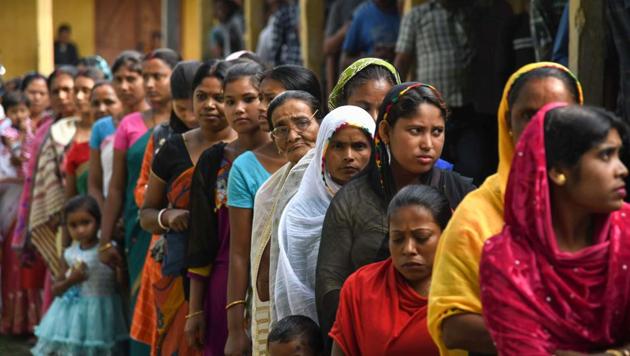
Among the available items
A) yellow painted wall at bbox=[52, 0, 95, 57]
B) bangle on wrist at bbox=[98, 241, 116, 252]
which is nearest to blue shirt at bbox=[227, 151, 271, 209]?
bangle on wrist at bbox=[98, 241, 116, 252]

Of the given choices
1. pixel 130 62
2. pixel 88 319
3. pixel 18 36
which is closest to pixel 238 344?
pixel 88 319

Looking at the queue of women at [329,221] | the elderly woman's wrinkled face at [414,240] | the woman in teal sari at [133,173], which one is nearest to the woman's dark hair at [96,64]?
the queue of women at [329,221]

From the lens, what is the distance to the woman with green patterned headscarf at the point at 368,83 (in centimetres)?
525

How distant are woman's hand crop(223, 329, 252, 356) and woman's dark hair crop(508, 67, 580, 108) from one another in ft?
7.14

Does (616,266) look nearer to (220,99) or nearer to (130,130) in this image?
(220,99)

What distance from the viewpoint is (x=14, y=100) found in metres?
12.1

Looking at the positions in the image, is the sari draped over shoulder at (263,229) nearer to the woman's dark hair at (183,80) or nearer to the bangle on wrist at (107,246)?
the woman's dark hair at (183,80)

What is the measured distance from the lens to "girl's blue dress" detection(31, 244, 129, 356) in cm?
809

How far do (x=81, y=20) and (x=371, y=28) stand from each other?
13742mm

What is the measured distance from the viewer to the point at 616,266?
10.7 feet

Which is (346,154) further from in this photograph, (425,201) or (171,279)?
(171,279)

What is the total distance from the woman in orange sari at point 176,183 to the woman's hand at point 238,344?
789 mm

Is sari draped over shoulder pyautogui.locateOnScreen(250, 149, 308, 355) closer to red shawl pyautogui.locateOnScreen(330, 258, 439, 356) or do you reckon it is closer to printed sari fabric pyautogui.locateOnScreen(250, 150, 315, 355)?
printed sari fabric pyautogui.locateOnScreen(250, 150, 315, 355)

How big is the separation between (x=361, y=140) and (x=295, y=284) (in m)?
0.58
